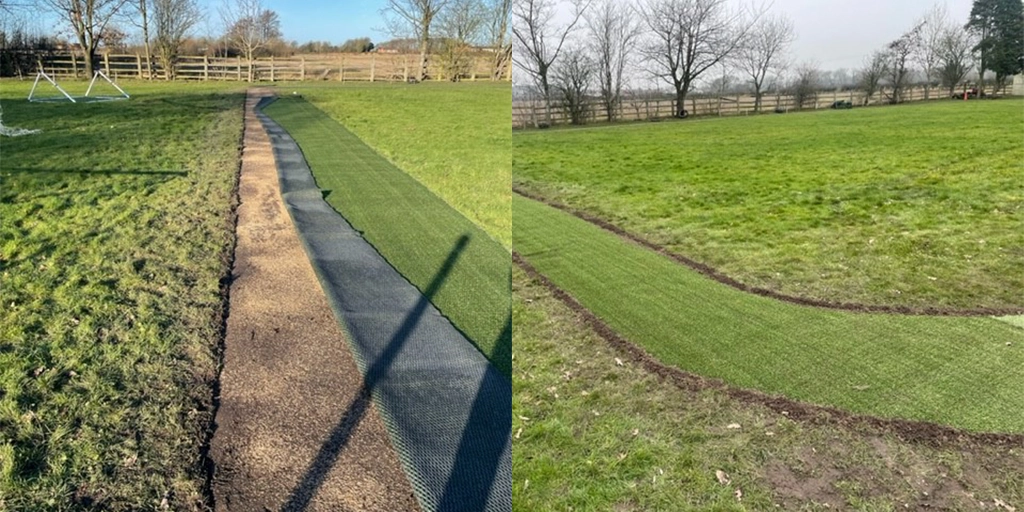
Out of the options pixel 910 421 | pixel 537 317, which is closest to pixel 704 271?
pixel 537 317

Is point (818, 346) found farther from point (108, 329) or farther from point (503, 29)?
point (108, 329)

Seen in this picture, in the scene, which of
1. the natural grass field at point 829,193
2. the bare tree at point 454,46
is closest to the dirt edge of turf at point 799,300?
the natural grass field at point 829,193

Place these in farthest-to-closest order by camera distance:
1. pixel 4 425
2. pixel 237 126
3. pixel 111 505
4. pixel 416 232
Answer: pixel 237 126 → pixel 416 232 → pixel 4 425 → pixel 111 505

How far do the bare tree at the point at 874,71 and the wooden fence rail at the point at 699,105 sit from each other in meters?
0.35

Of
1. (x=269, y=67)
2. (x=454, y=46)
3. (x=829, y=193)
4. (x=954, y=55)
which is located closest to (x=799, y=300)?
(x=954, y=55)

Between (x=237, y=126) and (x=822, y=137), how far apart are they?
11.5m

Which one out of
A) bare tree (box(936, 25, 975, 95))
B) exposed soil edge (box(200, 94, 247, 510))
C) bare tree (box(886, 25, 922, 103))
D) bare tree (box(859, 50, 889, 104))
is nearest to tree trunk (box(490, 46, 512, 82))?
exposed soil edge (box(200, 94, 247, 510))

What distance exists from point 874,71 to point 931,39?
457mm

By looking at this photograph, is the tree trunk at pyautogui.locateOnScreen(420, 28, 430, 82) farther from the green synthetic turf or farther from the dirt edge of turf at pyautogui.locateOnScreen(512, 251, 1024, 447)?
the dirt edge of turf at pyautogui.locateOnScreen(512, 251, 1024, 447)

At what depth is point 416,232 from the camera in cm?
623

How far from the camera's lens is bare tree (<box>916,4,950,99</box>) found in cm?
479

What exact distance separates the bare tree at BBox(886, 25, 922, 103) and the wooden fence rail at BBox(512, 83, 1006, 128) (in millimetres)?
443

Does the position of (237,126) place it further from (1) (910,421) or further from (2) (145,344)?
(1) (910,421)

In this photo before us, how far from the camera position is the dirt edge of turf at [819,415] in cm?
259
